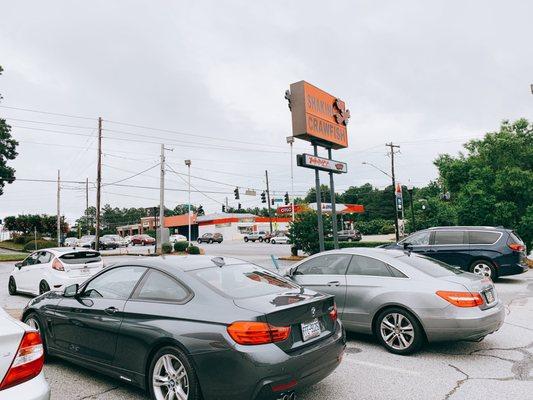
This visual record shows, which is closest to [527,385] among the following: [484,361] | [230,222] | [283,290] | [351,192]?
[484,361]

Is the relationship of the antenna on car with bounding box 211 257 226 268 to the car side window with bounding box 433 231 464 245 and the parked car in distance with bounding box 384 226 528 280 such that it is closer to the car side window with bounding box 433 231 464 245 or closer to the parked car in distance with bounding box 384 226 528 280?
the parked car in distance with bounding box 384 226 528 280

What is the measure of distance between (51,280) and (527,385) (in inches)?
422

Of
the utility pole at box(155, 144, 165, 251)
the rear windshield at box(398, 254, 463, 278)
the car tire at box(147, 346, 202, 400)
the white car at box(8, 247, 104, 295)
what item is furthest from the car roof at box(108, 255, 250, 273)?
the utility pole at box(155, 144, 165, 251)

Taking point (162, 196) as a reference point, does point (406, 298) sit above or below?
below

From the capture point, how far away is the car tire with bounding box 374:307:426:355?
18.5ft

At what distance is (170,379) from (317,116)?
49.4 feet

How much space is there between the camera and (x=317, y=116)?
57.7 feet

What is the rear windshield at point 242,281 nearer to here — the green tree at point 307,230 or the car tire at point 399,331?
the car tire at point 399,331

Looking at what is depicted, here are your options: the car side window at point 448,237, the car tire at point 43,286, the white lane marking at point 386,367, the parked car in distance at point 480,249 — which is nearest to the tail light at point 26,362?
the white lane marking at point 386,367

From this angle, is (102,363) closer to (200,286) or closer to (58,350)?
(58,350)

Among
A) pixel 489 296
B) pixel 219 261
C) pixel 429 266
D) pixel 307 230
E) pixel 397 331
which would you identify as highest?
pixel 307 230

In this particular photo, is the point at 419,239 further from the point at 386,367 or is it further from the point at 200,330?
the point at 200,330

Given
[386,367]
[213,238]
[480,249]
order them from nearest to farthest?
[386,367], [480,249], [213,238]

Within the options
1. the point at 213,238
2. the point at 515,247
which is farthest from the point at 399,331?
the point at 213,238
